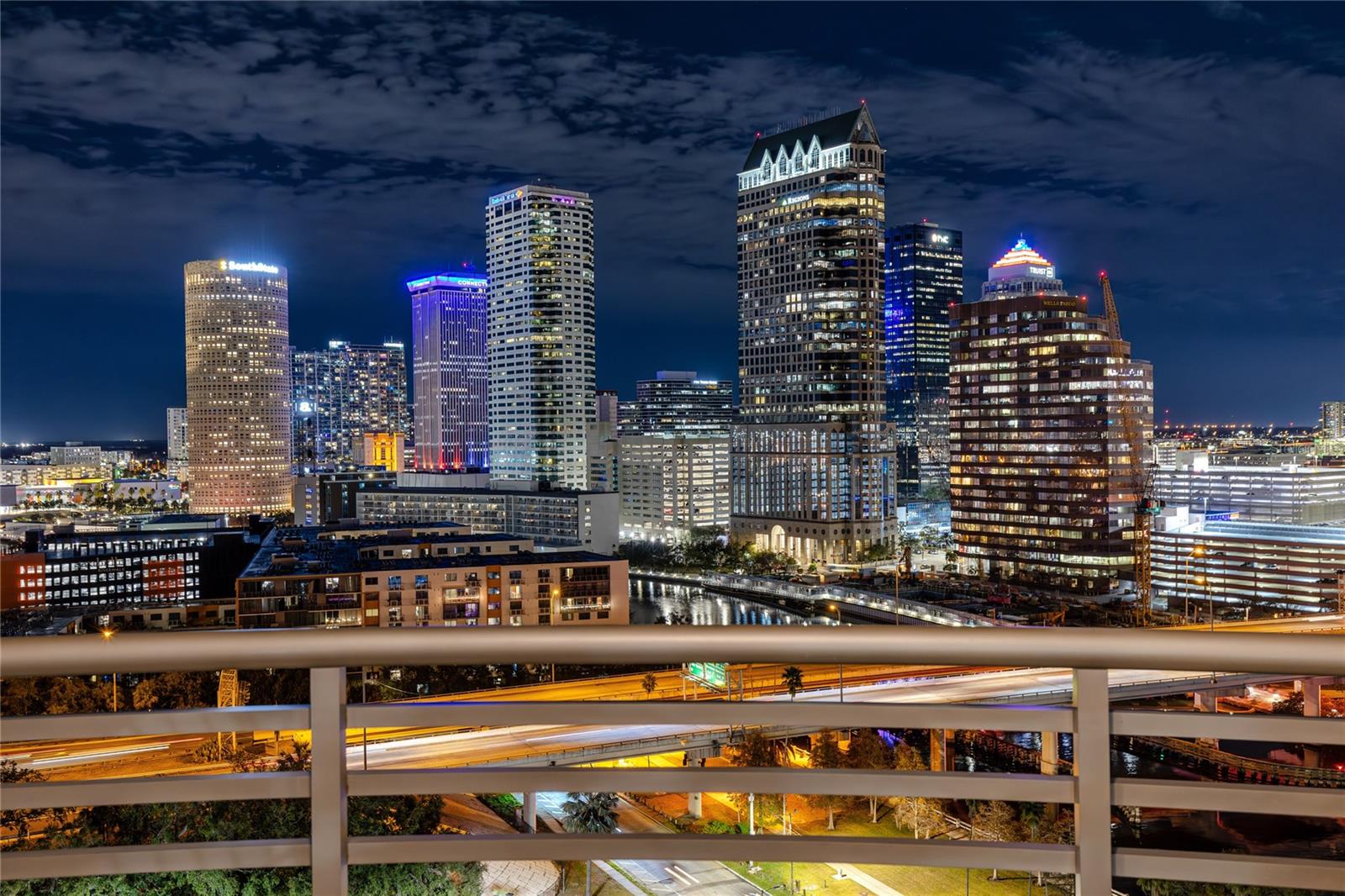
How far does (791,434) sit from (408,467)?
200ft

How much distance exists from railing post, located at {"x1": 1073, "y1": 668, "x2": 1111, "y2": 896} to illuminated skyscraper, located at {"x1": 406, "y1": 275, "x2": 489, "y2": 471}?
90952 mm

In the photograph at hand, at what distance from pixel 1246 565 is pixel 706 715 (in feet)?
112

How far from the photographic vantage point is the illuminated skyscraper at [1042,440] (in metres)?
35.5

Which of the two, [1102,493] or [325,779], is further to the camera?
[1102,493]

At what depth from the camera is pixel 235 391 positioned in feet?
216

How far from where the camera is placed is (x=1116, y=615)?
99.3 ft

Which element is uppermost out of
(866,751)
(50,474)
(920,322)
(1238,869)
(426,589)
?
(920,322)

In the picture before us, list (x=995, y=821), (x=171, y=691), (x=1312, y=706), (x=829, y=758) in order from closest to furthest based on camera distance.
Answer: (x=829, y=758)
(x=995, y=821)
(x=171, y=691)
(x=1312, y=706)

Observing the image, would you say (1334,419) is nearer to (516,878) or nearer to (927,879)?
(927,879)

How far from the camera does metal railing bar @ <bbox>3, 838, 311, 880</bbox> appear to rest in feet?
3.43

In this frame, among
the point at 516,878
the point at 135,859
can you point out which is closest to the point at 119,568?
the point at 516,878

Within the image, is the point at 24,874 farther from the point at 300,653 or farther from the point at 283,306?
the point at 283,306

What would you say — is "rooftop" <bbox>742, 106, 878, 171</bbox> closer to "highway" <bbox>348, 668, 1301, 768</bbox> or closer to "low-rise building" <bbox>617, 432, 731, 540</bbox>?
"low-rise building" <bbox>617, 432, 731, 540</bbox>

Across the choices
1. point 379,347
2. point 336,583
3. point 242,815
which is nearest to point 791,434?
point 336,583
